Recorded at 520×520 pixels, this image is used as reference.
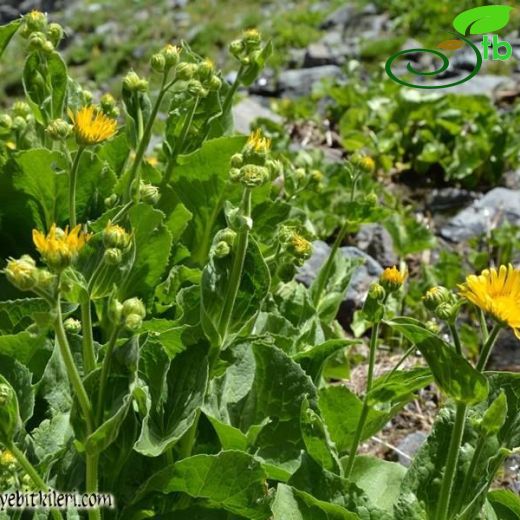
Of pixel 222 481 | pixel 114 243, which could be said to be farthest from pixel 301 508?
pixel 114 243

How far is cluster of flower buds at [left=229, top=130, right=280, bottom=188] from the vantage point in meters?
2.09

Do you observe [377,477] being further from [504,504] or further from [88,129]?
[88,129]

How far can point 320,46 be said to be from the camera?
31.5 ft

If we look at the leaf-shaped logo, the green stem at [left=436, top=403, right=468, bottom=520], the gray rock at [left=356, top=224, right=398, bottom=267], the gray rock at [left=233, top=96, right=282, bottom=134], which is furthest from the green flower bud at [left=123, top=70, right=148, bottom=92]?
the leaf-shaped logo

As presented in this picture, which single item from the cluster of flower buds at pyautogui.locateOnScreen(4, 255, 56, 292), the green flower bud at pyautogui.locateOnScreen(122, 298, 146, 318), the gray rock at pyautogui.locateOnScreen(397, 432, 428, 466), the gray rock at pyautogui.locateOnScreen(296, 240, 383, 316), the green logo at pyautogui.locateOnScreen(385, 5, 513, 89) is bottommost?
the green logo at pyautogui.locateOnScreen(385, 5, 513, 89)

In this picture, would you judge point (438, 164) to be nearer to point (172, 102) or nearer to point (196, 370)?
point (172, 102)

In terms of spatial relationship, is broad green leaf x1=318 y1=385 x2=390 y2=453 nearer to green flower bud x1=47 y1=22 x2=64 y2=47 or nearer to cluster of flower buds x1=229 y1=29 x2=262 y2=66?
cluster of flower buds x1=229 y1=29 x2=262 y2=66

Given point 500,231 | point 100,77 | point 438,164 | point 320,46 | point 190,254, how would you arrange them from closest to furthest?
point 190,254 → point 500,231 → point 438,164 → point 320,46 → point 100,77

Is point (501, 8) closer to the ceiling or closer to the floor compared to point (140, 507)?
closer to the floor

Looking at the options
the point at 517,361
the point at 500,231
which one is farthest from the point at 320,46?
the point at 517,361

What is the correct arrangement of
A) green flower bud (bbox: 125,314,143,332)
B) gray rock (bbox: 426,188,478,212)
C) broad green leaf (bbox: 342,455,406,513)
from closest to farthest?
green flower bud (bbox: 125,314,143,332)
broad green leaf (bbox: 342,455,406,513)
gray rock (bbox: 426,188,478,212)

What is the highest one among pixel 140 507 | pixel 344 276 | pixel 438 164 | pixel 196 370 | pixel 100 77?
pixel 196 370

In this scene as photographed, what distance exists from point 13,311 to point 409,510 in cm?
134

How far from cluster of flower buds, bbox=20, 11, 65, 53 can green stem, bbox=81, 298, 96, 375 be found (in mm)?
1321
